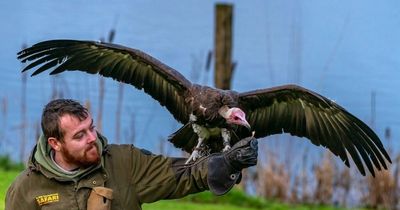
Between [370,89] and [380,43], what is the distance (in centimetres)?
305

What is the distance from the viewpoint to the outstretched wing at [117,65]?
19.6 ft

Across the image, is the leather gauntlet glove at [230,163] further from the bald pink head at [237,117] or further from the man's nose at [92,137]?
the bald pink head at [237,117]

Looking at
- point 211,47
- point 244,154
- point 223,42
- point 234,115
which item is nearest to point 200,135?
point 234,115

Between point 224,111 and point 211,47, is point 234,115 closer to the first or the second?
point 224,111

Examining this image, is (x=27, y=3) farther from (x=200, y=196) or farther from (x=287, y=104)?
(x=287, y=104)

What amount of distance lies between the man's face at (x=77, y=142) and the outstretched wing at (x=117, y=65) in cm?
187

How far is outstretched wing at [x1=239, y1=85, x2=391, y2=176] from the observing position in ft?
18.8

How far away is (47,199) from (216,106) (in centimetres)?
184

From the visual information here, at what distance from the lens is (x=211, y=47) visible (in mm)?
17531

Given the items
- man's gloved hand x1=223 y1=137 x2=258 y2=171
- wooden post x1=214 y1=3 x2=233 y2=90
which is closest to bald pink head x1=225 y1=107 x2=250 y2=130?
man's gloved hand x1=223 y1=137 x2=258 y2=171

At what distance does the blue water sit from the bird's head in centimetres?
576

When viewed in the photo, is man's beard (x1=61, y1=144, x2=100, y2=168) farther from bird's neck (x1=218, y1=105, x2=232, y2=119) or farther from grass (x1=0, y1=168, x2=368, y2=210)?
grass (x1=0, y1=168, x2=368, y2=210)

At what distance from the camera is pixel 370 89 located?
51.5ft

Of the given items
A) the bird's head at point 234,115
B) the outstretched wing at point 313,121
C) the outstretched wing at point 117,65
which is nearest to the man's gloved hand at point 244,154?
the bird's head at point 234,115
